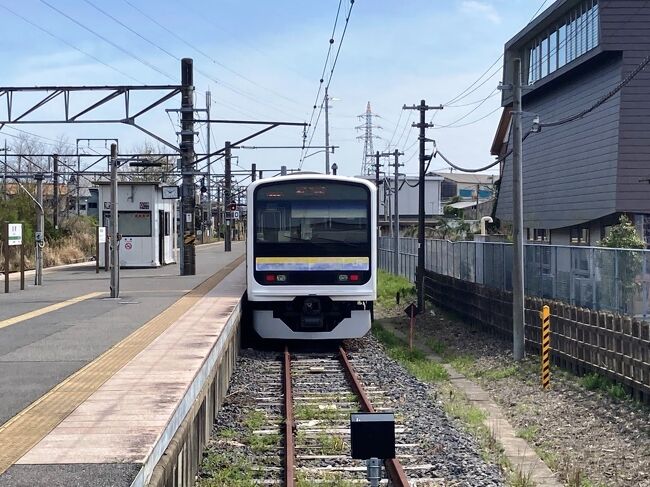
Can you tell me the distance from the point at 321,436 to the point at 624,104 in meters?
23.1

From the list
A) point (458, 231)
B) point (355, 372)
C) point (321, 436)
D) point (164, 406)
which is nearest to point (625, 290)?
point (355, 372)

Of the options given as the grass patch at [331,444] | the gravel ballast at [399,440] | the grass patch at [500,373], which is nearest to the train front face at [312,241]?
the gravel ballast at [399,440]

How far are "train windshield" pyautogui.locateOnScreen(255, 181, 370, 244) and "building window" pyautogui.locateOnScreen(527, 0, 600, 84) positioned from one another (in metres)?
17.8

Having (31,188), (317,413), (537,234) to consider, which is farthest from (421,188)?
(31,188)

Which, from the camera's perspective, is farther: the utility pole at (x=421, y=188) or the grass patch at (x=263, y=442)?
the utility pole at (x=421, y=188)

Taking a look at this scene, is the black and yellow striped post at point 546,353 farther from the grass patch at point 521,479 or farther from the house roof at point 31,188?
the house roof at point 31,188

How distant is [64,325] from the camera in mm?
13961

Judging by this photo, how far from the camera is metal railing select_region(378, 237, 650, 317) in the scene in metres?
12.5

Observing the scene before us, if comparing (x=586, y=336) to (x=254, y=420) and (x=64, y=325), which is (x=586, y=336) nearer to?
(x=254, y=420)

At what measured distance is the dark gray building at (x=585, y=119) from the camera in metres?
29.0

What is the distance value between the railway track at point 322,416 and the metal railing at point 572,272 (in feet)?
12.9

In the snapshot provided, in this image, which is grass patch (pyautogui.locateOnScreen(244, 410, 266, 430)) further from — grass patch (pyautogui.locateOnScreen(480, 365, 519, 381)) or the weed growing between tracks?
grass patch (pyautogui.locateOnScreen(480, 365, 519, 381))

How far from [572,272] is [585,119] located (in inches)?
751

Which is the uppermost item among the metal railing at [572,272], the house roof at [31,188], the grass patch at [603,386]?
the house roof at [31,188]
